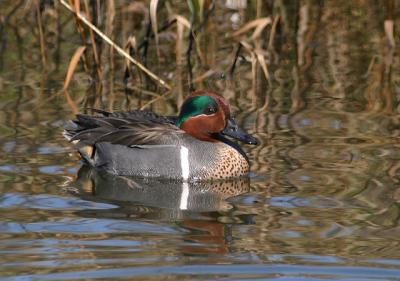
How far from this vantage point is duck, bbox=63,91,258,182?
364 inches

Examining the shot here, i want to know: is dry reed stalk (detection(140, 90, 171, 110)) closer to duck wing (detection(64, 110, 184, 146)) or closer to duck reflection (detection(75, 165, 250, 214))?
duck wing (detection(64, 110, 184, 146))

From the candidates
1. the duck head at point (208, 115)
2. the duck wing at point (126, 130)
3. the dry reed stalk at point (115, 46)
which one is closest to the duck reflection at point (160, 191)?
the duck wing at point (126, 130)

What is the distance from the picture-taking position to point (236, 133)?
367 inches

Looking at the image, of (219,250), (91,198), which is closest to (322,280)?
(219,250)

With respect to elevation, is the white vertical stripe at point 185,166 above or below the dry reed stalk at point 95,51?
below

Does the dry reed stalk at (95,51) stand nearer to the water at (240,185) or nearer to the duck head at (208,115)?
the water at (240,185)

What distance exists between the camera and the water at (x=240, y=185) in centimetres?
671

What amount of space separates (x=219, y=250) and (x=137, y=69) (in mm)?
5232

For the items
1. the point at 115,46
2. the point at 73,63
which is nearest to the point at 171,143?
the point at 115,46

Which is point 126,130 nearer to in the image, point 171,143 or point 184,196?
point 171,143

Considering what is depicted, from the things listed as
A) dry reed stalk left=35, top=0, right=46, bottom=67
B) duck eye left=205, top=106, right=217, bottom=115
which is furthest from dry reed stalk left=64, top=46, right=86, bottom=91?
duck eye left=205, top=106, right=217, bottom=115

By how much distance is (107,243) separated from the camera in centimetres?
713

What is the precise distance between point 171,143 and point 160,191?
583mm

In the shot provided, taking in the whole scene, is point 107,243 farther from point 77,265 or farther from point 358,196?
point 358,196
